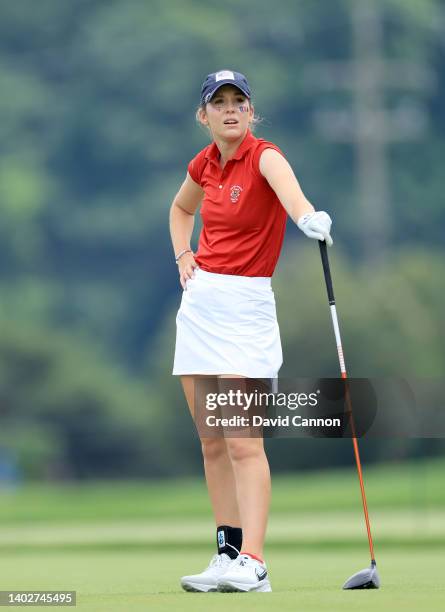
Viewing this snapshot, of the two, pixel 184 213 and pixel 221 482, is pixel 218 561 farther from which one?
pixel 184 213

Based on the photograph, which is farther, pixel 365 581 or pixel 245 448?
pixel 245 448

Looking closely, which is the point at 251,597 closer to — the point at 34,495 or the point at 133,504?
the point at 133,504

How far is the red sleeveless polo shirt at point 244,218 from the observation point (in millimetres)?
6141

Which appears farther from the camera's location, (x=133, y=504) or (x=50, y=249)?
(x=50, y=249)

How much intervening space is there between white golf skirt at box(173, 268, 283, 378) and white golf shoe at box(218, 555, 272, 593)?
0.64 meters

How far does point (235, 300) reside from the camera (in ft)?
20.2

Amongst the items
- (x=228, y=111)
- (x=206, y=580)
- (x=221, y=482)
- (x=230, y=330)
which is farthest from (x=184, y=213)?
(x=206, y=580)

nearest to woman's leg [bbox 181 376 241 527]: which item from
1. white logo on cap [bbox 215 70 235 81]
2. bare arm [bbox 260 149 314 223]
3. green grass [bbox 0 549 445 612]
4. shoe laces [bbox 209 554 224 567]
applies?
shoe laces [bbox 209 554 224 567]

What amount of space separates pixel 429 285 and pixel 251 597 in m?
26.2

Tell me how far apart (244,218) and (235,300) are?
28 cm

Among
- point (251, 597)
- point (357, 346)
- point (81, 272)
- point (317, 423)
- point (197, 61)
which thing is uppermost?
point (197, 61)

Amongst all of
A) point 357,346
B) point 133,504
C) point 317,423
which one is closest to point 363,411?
point 317,423

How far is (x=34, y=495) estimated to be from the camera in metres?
23.9

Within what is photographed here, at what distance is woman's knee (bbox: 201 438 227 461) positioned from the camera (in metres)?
6.34
